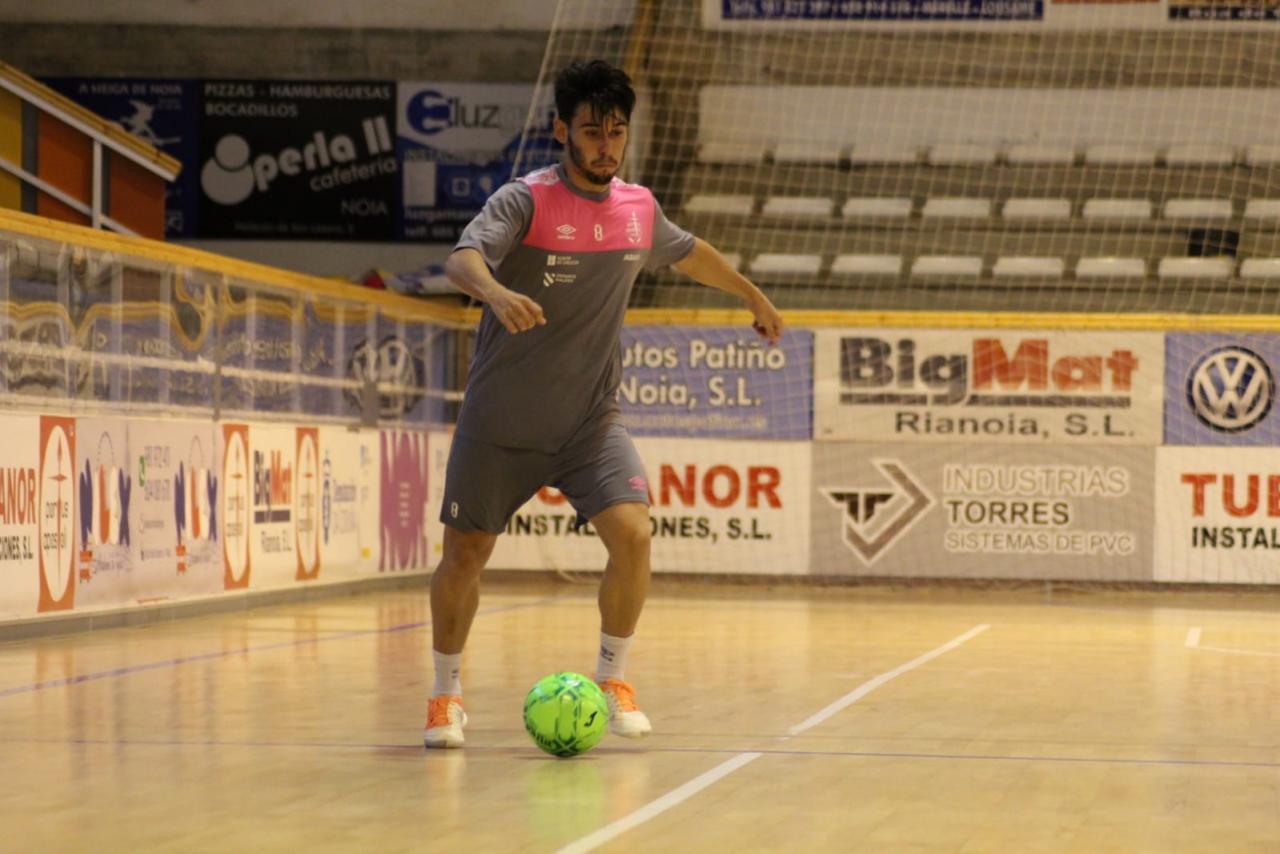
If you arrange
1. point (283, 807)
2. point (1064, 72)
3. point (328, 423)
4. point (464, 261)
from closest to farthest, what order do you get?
point (283, 807), point (464, 261), point (328, 423), point (1064, 72)

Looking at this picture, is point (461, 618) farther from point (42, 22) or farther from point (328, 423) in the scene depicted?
point (42, 22)

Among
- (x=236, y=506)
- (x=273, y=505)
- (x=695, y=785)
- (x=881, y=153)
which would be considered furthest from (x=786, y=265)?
(x=695, y=785)

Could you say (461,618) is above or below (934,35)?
below

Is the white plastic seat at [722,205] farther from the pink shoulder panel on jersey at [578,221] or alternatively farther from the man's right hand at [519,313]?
the man's right hand at [519,313]

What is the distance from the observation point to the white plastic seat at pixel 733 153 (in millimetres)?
21156

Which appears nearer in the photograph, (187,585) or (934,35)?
(187,585)

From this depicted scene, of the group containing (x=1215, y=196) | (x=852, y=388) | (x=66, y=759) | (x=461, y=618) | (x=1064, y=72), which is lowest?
(x=66, y=759)

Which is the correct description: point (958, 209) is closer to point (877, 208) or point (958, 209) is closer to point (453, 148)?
point (877, 208)

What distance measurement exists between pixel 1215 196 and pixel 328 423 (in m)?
9.96

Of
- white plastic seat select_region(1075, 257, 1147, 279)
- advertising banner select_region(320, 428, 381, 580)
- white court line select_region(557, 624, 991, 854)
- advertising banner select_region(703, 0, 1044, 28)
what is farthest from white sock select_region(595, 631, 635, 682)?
advertising banner select_region(703, 0, 1044, 28)

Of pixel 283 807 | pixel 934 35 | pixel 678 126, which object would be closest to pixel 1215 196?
pixel 934 35

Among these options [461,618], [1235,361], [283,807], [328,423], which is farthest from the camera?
[1235,361]

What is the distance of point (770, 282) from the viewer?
19828 millimetres

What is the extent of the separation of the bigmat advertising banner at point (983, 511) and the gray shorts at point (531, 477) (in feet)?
31.3
